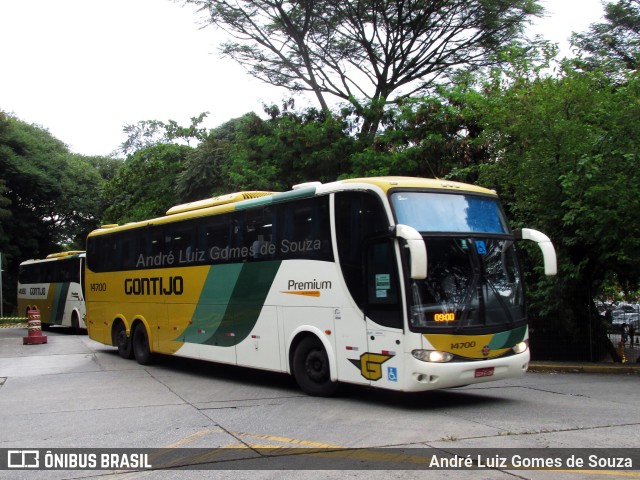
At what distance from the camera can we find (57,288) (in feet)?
94.7

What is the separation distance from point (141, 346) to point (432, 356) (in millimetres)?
9142

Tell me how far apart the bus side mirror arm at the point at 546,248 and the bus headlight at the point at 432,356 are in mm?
2021

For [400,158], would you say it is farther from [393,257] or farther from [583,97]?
[393,257]

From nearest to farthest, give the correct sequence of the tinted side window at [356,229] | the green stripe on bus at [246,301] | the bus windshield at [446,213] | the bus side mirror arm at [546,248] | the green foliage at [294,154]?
the bus windshield at [446,213] → the tinted side window at [356,229] → the bus side mirror arm at [546,248] → the green stripe on bus at [246,301] → the green foliage at [294,154]

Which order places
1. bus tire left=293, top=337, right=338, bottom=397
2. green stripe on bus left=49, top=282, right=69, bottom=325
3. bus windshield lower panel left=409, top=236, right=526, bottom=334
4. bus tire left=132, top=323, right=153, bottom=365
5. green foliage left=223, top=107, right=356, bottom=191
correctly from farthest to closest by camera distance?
1. green stripe on bus left=49, top=282, right=69, bottom=325
2. green foliage left=223, top=107, right=356, bottom=191
3. bus tire left=132, top=323, right=153, bottom=365
4. bus tire left=293, top=337, right=338, bottom=397
5. bus windshield lower panel left=409, top=236, right=526, bottom=334

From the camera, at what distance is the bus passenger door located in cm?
912

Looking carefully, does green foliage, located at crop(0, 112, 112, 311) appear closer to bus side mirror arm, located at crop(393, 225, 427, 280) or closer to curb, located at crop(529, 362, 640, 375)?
curb, located at crop(529, 362, 640, 375)

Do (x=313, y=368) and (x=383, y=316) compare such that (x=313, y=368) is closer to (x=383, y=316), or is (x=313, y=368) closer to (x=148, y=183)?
(x=383, y=316)

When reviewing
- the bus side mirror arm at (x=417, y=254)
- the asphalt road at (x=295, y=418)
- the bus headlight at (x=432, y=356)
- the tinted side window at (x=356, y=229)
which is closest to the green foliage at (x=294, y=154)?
the asphalt road at (x=295, y=418)

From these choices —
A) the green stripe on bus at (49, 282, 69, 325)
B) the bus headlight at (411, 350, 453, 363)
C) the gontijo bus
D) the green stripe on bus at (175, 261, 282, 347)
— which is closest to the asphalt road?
the gontijo bus

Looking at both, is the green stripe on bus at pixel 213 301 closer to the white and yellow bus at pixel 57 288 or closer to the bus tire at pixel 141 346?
the bus tire at pixel 141 346

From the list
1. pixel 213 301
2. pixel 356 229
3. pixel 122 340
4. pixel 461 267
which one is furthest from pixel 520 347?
pixel 122 340

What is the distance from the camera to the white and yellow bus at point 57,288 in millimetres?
27188

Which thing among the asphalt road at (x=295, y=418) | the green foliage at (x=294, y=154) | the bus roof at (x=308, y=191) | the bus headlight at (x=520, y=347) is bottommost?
the asphalt road at (x=295, y=418)
